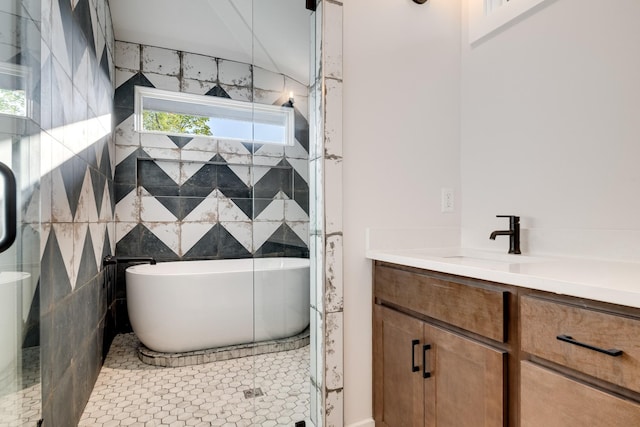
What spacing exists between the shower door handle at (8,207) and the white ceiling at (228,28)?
115 centimetres

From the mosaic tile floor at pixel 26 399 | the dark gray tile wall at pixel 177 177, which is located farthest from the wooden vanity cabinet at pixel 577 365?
the dark gray tile wall at pixel 177 177

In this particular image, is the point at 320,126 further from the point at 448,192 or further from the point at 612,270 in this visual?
the point at 612,270

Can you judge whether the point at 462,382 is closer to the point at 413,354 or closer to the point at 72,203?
the point at 413,354

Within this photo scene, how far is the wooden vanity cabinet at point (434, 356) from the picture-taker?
3.20ft

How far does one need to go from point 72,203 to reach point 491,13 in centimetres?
216

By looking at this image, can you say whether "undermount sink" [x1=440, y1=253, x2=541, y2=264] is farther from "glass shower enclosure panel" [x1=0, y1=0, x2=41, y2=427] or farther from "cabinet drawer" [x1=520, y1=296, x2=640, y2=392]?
"glass shower enclosure panel" [x1=0, y1=0, x2=41, y2=427]

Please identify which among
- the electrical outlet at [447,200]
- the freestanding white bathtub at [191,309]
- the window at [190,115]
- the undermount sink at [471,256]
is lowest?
the freestanding white bathtub at [191,309]

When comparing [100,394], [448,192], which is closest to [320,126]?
[448,192]

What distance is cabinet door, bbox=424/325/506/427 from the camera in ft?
3.14

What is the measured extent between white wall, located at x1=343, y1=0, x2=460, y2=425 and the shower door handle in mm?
1093

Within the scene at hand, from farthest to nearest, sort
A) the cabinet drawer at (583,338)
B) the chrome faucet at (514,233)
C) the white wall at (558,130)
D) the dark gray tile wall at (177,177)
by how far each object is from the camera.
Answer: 1. the dark gray tile wall at (177,177)
2. the chrome faucet at (514,233)
3. the white wall at (558,130)
4. the cabinet drawer at (583,338)

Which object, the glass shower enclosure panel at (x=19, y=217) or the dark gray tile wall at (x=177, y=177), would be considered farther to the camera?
the dark gray tile wall at (x=177, y=177)

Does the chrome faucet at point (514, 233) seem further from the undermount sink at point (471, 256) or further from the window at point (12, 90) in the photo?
the window at point (12, 90)

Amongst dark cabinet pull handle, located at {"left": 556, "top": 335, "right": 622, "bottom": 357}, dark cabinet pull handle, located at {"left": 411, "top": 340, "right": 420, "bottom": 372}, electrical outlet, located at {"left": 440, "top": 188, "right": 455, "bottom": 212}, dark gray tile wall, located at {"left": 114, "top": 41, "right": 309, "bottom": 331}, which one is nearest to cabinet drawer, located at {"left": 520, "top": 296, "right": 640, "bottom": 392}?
dark cabinet pull handle, located at {"left": 556, "top": 335, "right": 622, "bottom": 357}
